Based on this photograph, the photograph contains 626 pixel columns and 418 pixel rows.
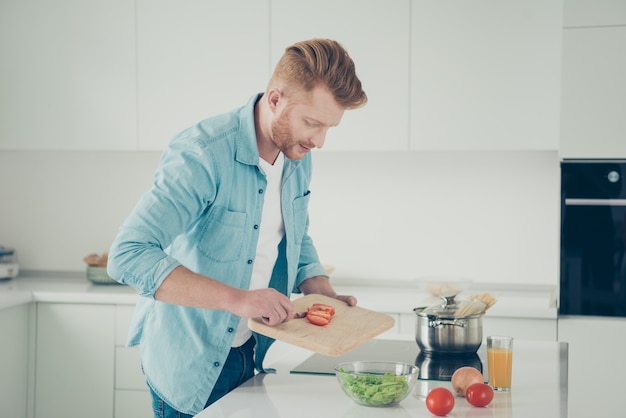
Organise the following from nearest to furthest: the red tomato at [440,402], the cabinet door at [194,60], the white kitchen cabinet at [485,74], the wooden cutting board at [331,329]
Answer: the red tomato at [440,402] → the wooden cutting board at [331,329] → the white kitchen cabinet at [485,74] → the cabinet door at [194,60]

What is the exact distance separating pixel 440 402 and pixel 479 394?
4.9 inches

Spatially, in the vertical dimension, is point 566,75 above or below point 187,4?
below

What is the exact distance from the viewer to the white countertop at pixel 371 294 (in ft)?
11.3

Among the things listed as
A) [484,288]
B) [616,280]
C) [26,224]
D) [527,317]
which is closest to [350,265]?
[484,288]

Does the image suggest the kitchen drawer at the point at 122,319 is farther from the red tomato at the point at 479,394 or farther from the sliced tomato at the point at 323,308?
the red tomato at the point at 479,394

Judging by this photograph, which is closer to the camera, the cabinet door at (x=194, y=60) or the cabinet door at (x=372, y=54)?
the cabinet door at (x=372, y=54)

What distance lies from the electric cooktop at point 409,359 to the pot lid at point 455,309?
122 mm

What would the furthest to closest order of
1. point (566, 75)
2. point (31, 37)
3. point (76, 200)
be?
point (76, 200), point (31, 37), point (566, 75)

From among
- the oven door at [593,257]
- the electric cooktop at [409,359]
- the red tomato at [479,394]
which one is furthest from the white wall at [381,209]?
the red tomato at [479,394]

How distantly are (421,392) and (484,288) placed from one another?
2148 mm

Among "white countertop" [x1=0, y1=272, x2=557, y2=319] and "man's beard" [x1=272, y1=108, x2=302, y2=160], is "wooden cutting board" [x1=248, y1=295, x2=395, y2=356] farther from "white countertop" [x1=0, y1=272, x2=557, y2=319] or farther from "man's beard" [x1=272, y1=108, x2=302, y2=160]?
"white countertop" [x1=0, y1=272, x2=557, y2=319]

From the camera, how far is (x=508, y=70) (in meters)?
3.59

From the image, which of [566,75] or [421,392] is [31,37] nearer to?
[566,75]

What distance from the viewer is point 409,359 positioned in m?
2.23
